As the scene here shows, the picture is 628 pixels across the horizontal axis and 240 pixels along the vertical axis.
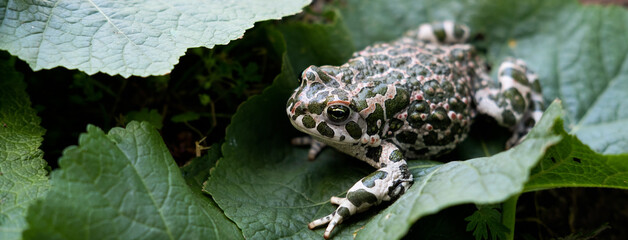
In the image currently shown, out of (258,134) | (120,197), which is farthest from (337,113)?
(120,197)

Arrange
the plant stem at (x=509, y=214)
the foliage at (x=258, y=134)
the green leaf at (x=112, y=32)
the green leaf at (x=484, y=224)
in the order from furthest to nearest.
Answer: the plant stem at (x=509, y=214) → the green leaf at (x=484, y=224) → the green leaf at (x=112, y=32) → the foliage at (x=258, y=134)

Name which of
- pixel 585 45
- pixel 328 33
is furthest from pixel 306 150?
pixel 585 45

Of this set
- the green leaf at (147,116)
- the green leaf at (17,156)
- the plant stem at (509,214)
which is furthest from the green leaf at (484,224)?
the green leaf at (17,156)

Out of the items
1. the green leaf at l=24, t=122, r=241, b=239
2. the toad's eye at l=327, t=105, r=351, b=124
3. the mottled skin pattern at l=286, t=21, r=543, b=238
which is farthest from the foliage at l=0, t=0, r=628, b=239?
the toad's eye at l=327, t=105, r=351, b=124

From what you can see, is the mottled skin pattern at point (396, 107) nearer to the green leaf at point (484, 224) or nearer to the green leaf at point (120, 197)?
the green leaf at point (484, 224)

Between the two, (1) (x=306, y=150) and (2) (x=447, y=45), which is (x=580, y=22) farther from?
(1) (x=306, y=150)

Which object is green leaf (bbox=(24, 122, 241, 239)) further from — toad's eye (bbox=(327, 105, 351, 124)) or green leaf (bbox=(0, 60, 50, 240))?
toad's eye (bbox=(327, 105, 351, 124))
